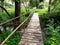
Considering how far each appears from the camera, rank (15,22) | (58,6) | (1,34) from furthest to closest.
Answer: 1. (58,6)
2. (15,22)
3. (1,34)

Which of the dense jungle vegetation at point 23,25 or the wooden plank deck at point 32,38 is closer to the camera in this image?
the wooden plank deck at point 32,38

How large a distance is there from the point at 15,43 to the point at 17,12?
15.0ft

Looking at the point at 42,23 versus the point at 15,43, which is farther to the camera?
the point at 42,23

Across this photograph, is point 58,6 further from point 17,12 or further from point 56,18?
point 17,12

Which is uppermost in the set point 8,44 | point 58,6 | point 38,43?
point 58,6

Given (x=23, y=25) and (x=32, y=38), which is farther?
(x=23, y=25)

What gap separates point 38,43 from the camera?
482 centimetres

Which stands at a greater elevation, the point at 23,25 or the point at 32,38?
the point at 32,38

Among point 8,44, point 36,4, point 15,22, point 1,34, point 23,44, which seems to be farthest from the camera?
point 36,4

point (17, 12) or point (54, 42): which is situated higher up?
point (17, 12)

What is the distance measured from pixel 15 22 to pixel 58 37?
4.86m

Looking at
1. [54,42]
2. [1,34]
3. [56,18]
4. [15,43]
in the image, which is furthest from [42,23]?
[54,42]

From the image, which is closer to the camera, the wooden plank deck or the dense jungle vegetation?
the wooden plank deck

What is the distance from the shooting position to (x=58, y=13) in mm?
14062
